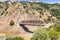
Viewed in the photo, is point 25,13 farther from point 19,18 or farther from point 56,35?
point 56,35

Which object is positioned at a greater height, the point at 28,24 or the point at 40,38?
the point at 40,38

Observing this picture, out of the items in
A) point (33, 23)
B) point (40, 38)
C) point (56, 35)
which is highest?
point (56, 35)

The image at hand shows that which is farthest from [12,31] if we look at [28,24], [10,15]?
[10,15]

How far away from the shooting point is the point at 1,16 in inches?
7741

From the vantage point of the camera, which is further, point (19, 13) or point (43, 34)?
point (19, 13)

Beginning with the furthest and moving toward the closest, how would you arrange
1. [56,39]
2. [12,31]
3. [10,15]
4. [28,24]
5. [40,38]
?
[10,15]
[28,24]
[12,31]
[40,38]
[56,39]

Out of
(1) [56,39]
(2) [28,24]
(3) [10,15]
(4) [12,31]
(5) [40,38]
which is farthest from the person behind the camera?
(3) [10,15]

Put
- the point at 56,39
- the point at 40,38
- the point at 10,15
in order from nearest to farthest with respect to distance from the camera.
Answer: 1. the point at 56,39
2. the point at 40,38
3. the point at 10,15

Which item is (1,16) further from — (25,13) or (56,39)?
(56,39)

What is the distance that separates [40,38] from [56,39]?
58.6 ft

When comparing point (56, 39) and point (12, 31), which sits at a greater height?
point (56, 39)

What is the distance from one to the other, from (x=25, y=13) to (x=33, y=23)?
10089 mm

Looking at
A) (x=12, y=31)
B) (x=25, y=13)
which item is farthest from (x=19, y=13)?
(x=12, y=31)

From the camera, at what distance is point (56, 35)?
63594 mm
